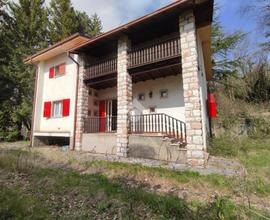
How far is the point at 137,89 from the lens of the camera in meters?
10.8

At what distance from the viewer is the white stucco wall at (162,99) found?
9180 millimetres

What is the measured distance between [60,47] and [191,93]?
8721mm

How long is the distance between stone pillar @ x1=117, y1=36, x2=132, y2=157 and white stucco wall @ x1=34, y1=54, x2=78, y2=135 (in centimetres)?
332

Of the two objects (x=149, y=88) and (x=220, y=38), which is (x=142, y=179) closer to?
(x=149, y=88)

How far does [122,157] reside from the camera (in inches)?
310

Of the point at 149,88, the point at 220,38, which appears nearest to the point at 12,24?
the point at 149,88

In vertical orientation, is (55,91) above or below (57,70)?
below

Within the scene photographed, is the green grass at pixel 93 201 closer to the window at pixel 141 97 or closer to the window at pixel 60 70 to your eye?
the window at pixel 141 97

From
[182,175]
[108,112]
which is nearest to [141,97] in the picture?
[108,112]

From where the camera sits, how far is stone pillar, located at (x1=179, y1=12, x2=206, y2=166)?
6176 mm

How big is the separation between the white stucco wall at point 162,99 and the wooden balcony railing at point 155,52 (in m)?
2.26

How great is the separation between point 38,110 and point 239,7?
1739 cm

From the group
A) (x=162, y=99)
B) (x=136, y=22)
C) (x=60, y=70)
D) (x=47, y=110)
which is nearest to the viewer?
(x=136, y=22)

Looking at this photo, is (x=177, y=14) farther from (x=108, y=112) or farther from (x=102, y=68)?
(x=108, y=112)
